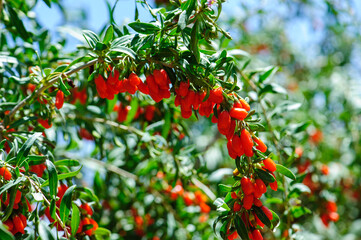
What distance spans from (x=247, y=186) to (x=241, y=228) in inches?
6.2

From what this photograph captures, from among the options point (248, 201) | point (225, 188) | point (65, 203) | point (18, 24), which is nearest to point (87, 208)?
point (65, 203)

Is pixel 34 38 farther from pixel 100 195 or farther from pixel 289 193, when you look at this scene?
pixel 289 193

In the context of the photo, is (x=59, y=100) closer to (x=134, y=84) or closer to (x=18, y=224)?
(x=134, y=84)

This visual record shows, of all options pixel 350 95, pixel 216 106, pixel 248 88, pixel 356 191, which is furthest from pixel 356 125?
pixel 216 106

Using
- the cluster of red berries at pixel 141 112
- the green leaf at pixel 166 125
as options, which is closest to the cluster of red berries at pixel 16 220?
the green leaf at pixel 166 125

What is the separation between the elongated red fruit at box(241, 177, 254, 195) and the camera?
142cm

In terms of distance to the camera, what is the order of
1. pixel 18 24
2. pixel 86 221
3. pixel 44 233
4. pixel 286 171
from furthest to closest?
pixel 18 24 → pixel 86 221 → pixel 286 171 → pixel 44 233

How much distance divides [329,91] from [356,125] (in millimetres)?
405

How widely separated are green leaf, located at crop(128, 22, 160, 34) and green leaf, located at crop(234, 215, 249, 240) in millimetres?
749

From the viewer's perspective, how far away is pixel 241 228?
1452 millimetres

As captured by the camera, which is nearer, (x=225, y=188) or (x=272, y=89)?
(x=225, y=188)

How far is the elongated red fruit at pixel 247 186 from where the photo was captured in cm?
142

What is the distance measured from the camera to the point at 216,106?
5.11ft

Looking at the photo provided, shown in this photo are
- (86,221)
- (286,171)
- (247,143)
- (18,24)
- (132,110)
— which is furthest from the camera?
(132,110)
